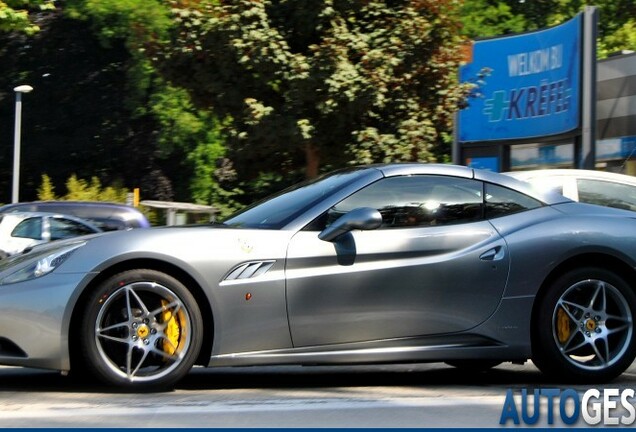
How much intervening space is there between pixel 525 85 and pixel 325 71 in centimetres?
655

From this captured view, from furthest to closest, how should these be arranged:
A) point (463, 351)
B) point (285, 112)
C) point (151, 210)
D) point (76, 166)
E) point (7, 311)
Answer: point (76, 166), point (151, 210), point (285, 112), point (463, 351), point (7, 311)

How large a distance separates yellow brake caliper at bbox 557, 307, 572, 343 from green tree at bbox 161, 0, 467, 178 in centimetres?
1467

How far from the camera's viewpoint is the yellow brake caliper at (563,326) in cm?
693

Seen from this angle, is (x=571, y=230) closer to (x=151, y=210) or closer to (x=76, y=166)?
(x=151, y=210)

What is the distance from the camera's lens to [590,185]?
36.8 feet

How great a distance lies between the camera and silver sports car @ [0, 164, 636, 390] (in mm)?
6320

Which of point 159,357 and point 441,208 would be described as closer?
point 159,357

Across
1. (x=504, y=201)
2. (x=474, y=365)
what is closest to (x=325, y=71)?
(x=474, y=365)

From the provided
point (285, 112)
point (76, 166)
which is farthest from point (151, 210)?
point (285, 112)

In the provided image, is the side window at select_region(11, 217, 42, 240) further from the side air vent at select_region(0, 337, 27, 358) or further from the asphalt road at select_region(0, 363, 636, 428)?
the side air vent at select_region(0, 337, 27, 358)

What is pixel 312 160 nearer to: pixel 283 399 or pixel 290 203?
pixel 290 203

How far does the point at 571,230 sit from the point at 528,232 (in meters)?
0.27

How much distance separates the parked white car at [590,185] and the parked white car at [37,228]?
676 cm

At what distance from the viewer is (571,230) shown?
22.8 feet
